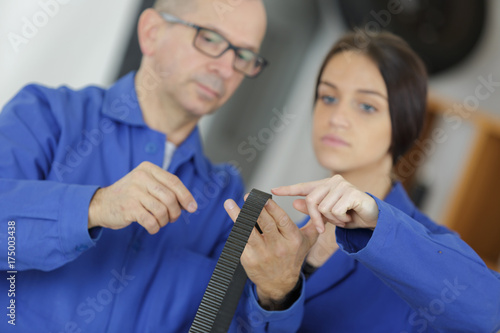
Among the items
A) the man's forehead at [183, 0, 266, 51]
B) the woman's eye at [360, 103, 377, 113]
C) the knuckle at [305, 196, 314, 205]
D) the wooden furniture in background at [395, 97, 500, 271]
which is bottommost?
the wooden furniture in background at [395, 97, 500, 271]

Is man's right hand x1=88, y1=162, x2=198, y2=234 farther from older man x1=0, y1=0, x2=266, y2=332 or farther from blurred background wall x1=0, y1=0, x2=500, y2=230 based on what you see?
blurred background wall x1=0, y1=0, x2=500, y2=230

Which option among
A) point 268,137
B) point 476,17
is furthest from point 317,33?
point 476,17

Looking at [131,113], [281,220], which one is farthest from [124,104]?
[281,220]

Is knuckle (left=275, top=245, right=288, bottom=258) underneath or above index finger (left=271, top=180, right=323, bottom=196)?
underneath

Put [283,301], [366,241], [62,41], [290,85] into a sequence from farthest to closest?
[290,85] < [62,41] < [283,301] < [366,241]

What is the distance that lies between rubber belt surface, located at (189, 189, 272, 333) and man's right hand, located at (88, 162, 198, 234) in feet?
0.41

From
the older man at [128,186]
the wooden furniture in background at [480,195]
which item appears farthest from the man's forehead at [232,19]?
the wooden furniture in background at [480,195]

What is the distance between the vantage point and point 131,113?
104 centimetres

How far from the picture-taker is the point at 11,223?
783 mm

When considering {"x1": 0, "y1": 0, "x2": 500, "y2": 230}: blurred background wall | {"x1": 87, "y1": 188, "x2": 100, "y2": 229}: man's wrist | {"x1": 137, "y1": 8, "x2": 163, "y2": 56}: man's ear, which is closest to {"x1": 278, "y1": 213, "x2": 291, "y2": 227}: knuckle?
{"x1": 87, "y1": 188, "x2": 100, "y2": 229}: man's wrist

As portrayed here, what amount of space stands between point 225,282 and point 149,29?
2.20ft

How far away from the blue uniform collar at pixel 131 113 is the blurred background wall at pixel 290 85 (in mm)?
A: 559

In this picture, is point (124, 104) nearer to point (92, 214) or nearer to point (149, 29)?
point (149, 29)

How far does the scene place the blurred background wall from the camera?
1.69 meters
